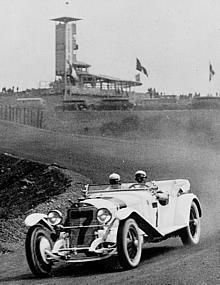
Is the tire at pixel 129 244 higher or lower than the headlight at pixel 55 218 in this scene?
lower

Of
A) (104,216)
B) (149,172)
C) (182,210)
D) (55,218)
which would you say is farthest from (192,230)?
(149,172)

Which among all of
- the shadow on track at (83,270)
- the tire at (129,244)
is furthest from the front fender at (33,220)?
the tire at (129,244)

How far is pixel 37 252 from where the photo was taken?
36.6ft

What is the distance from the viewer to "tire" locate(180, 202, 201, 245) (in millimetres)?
13266

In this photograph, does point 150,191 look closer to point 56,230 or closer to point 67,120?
point 56,230

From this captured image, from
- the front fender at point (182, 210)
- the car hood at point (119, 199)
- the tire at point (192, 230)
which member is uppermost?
the car hood at point (119, 199)

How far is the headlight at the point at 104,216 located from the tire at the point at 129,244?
318 mm

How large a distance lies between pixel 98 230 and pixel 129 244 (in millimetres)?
513

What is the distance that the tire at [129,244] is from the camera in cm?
1070

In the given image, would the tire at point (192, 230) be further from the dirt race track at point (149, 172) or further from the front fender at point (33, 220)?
the front fender at point (33, 220)

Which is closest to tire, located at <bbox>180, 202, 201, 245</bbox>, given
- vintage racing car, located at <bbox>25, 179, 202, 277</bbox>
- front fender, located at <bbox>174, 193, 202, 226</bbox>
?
front fender, located at <bbox>174, 193, 202, 226</bbox>

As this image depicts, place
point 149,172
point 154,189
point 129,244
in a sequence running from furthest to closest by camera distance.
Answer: point 149,172, point 154,189, point 129,244

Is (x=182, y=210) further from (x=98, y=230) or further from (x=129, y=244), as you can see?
(x=98, y=230)

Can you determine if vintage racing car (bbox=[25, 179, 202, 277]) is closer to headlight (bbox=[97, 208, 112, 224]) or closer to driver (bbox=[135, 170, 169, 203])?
headlight (bbox=[97, 208, 112, 224])
